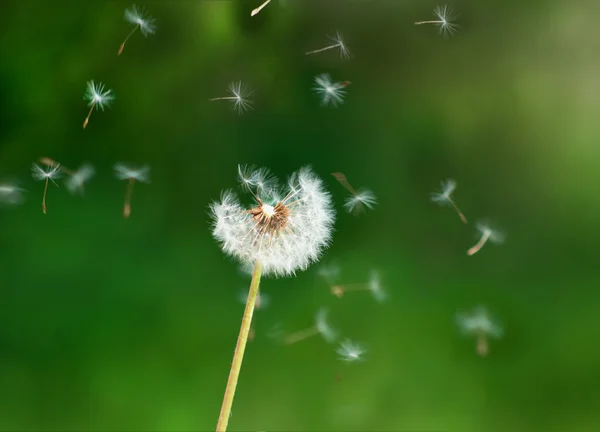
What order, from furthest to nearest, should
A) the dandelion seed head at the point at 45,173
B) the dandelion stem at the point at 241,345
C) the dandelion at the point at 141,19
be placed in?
the dandelion at the point at 141,19, the dandelion seed head at the point at 45,173, the dandelion stem at the point at 241,345

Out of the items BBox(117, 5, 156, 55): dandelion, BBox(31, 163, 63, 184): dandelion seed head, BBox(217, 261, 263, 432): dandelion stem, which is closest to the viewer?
BBox(217, 261, 263, 432): dandelion stem

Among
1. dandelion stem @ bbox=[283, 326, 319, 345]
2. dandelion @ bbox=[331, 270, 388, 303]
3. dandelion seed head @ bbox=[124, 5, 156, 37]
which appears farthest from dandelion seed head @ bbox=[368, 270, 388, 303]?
dandelion seed head @ bbox=[124, 5, 156, 37]

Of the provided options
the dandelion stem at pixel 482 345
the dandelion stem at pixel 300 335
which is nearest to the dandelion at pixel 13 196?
the dandelion stem at pixel 300 335

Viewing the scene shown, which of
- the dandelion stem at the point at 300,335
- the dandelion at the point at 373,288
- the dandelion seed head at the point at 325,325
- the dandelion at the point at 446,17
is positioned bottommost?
the dandelion stem at the point at 300,335

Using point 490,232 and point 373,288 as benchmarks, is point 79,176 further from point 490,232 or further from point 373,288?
point 490,232

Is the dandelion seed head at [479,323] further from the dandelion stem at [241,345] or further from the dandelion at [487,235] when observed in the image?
the dandelion stem at [241,345]

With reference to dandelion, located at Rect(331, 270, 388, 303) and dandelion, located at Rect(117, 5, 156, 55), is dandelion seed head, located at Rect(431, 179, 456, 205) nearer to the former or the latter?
dandelion, located at Rect(331, 270, 388, 303)

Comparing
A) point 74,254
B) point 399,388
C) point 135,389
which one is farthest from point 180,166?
point 399,388

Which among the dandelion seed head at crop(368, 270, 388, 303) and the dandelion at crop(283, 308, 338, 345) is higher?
the dandelion seed head at crop(368, 270, 388, 303)
